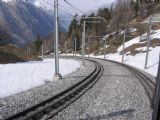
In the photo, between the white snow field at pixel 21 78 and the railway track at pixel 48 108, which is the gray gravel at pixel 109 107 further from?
the white snow field at pixel 21 78

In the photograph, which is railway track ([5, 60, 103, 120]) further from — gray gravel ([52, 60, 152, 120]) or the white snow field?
the white snow field

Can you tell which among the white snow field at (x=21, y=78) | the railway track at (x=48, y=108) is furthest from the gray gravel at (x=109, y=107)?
the white snow field at (x=21, y=78)

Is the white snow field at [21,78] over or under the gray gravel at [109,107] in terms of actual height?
under

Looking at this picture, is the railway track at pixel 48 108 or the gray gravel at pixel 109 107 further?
the gray gravel at pixel 109 107

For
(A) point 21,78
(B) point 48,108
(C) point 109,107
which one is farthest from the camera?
(A) point 21,78

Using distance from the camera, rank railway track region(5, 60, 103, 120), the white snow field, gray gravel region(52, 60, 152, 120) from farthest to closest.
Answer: the white snow field → gray gravel region(52, 60, 152, 120) → railway track region(5, 60, 103, 120)

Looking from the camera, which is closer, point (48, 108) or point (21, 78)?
point (48, 108)

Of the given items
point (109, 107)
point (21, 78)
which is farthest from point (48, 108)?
point (21, 78)

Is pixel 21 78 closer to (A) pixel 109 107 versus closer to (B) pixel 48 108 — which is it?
(A) pixel 109 107

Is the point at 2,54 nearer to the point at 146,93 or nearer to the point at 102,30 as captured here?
the point at 146,93

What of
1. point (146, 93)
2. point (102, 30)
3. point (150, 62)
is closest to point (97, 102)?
point (146, 93)

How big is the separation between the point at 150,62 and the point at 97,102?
135ft

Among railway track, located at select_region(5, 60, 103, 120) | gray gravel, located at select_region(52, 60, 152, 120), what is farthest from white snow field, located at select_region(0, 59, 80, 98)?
gray gravel, located at select_region(52, 60, 152, 120)

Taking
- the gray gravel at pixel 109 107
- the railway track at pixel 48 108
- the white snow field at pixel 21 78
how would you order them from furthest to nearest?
the white snow field at pixel 21 78 < the gray gravel at pixel 109 107 < the railway track at pixel 48 108
